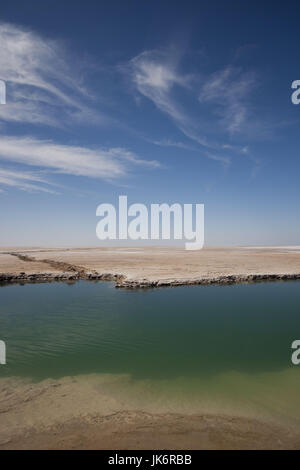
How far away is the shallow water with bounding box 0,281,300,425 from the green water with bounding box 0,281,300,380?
0.05 metres

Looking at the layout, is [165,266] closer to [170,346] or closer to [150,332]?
[150,332]

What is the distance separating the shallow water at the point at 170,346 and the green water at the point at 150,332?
5 cm

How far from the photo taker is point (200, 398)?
8.61m

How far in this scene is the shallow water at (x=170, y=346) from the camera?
891 centimetres

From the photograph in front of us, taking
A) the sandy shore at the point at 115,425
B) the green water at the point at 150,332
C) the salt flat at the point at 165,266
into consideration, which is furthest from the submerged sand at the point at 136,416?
the salt flat at the point at 165,266

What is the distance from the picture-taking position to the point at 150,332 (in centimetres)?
1490

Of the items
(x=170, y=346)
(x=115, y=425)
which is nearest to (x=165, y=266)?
(x=170, y=346)

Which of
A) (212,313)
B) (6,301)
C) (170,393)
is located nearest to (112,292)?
(6,301)

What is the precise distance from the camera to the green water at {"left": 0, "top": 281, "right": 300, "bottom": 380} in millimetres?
11008

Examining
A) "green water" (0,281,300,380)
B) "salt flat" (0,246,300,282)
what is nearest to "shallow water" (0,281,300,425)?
"green water" (0,281,300,380)

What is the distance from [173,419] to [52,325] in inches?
438

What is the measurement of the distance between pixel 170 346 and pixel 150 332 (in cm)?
223
